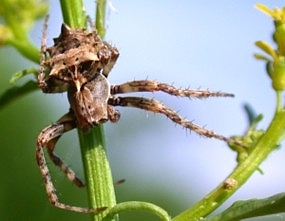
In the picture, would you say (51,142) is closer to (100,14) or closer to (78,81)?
(78,81)

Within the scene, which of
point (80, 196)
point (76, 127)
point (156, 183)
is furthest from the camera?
point (156, 183)

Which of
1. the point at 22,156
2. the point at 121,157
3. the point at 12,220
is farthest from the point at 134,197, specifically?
the point at 12,220

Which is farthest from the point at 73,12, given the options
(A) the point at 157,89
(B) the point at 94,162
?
(A) the point at 157,89

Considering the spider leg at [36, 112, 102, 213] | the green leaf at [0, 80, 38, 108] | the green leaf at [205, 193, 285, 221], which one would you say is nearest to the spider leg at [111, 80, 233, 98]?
the spider leg at [36, 112, 102, 213]

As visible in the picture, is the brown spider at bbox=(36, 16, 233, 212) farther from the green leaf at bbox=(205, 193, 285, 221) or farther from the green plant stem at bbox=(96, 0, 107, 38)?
the green leaf at bbox=(205, 193, 285, 221)

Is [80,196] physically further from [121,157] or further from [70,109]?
[70,109]

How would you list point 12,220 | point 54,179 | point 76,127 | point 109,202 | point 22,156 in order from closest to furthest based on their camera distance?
point 109,202, point 76,127, point 54,179, point 12,220, point 22,156
